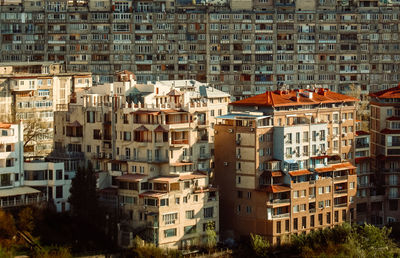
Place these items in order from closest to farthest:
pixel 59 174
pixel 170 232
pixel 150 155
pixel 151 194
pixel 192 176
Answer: pixel 151 194 < pixel 170 232 < pixel 150 155 < pixel 192 176 < pixel 59 174

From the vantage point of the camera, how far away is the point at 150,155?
4825 inches

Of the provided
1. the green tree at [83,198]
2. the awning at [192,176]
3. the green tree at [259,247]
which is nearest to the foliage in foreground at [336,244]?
the green tree at [259,247]

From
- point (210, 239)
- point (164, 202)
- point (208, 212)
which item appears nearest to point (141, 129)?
point (164, 202)

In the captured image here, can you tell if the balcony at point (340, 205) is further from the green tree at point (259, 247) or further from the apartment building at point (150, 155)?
the apartment building at point (150, 155)

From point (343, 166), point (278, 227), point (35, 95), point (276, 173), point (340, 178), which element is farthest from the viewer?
point (35, 95)

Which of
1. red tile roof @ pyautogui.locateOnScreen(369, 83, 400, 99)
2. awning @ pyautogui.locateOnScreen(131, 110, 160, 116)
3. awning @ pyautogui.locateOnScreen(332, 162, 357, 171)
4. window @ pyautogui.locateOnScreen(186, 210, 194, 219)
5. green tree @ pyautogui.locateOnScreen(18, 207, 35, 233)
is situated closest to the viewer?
green tree @ pyautogui.locateOnScreen(18, 207, 35, 233)

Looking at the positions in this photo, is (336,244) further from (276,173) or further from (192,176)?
(192,176)

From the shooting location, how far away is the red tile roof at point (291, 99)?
428 ft

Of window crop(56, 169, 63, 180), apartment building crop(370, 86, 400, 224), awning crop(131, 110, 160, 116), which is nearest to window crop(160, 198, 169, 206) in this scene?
awning crop(131, 110, 160, 116)

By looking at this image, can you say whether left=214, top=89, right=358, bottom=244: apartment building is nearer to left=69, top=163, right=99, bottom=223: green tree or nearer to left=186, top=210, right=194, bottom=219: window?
left=186, top=210, right=194, bottom=219: window

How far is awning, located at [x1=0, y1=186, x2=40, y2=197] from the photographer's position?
4722 inches

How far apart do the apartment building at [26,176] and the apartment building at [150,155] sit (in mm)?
2688

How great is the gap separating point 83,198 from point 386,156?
110 ft

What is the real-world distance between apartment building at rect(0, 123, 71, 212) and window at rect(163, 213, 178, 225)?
960 cm
